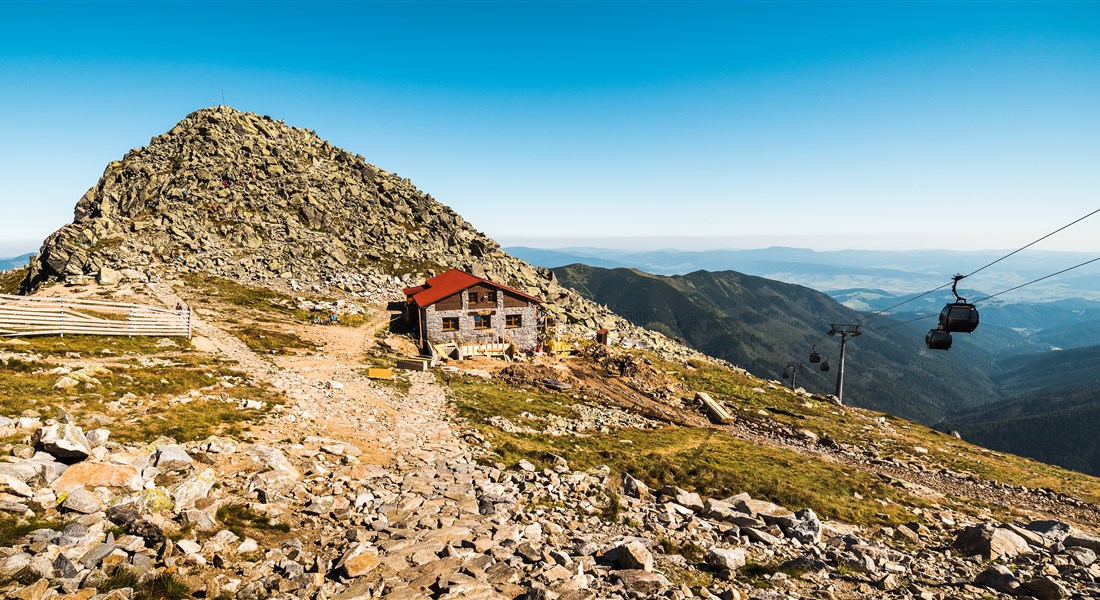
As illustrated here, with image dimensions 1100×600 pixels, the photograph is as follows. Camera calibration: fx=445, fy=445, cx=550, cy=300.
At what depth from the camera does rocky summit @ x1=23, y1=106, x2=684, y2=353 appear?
70.6 meters

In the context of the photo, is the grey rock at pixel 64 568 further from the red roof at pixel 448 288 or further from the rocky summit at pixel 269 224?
the rocky summit at pixel 269 224

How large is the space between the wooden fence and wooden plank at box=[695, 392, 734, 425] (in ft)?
133

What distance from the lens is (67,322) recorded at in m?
27.1

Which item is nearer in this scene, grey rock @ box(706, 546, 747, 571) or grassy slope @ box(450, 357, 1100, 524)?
grey rock @ box(706, 546, 747, 571)

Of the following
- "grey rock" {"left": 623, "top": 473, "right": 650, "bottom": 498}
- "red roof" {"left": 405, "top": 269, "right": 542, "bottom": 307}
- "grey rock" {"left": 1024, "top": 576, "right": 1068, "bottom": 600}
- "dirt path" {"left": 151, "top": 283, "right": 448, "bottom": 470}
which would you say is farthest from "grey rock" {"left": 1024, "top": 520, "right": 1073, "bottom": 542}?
"red roof" {"left": 405, "top": 269, "right": 542, "bottom": 307}

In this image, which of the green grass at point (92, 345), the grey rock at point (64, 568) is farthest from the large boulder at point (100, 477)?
the green grass at point (92, 345)

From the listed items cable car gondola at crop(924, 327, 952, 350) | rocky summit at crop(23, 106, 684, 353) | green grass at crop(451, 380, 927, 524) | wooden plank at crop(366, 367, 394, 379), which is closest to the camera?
green grass at crop(451, 380, 927, 524)

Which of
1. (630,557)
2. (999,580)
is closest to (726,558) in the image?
(630,557)

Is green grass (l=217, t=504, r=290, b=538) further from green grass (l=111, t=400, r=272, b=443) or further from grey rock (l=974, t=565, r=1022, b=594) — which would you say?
grey rock (l=974, t=565, r=1022, b=594)

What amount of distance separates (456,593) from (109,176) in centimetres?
12718

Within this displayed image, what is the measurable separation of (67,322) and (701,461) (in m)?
38.1

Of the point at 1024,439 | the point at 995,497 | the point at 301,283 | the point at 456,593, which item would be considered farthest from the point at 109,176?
the point at 1024,439

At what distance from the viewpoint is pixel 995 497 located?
85.9ft

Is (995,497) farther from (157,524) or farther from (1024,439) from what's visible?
(1024,439)
